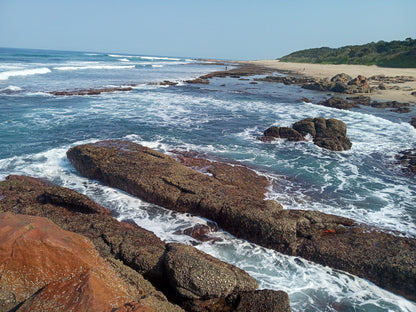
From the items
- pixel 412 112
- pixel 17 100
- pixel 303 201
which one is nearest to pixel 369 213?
pixel 303 201

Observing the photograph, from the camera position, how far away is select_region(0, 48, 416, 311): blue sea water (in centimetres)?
506

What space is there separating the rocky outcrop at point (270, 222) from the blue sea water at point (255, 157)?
0.81 feet

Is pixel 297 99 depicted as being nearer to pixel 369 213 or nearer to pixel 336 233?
pixel 369 213

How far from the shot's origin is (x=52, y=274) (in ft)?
9.86

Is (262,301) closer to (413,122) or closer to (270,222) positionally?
(270,222)

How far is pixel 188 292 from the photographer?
3.74 metres

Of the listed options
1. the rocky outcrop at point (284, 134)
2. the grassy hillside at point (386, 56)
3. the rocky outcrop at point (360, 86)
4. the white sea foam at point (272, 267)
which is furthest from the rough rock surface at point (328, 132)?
the grassy hillside at point (386, 56)

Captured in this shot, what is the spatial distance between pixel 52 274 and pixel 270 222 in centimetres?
410

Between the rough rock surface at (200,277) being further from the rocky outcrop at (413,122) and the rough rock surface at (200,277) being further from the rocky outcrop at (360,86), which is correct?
the rocky outcrop at (360,86)

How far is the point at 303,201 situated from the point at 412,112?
61.0 ft

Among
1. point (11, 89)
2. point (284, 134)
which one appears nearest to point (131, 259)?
point (284, 134)

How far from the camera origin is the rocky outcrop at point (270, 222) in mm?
5027

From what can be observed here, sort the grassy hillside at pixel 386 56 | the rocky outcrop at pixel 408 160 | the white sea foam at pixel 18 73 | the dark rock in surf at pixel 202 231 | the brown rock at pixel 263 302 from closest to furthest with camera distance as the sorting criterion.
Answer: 1. the brown rock at pixel 263 302
2. the dark rock in surf at pixel 202 231
3. the rocky outcrop at pixel 408 160
4. the white sea foam at pixel 18 73
5. the grassy hillside at pixel 386 56

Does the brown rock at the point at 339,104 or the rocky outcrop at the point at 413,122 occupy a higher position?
the brown rock at the point at 339,104
